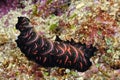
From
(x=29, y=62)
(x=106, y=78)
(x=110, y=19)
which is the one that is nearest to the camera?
(x=106, y=78)

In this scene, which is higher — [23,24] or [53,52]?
[23,24]

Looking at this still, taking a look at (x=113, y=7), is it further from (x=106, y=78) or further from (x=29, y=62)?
(x=29, y=62)

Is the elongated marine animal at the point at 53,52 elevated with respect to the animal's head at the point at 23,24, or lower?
lower

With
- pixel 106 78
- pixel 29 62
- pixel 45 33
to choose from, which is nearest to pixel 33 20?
pixel 45 33

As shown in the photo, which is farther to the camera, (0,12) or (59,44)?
(0,12)

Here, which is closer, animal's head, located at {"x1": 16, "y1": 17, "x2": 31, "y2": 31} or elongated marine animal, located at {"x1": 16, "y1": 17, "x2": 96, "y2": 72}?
elongated marine animal, located at {"x1": 16, "y1": 17, "x2": 96, "y2": 72}

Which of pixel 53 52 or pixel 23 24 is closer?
pixel 53 52

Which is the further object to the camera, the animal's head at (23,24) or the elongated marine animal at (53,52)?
the animal's head at (23,24)

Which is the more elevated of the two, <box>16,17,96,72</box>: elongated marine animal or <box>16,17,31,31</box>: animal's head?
<box>16,17,31,31</box>: animal's head
